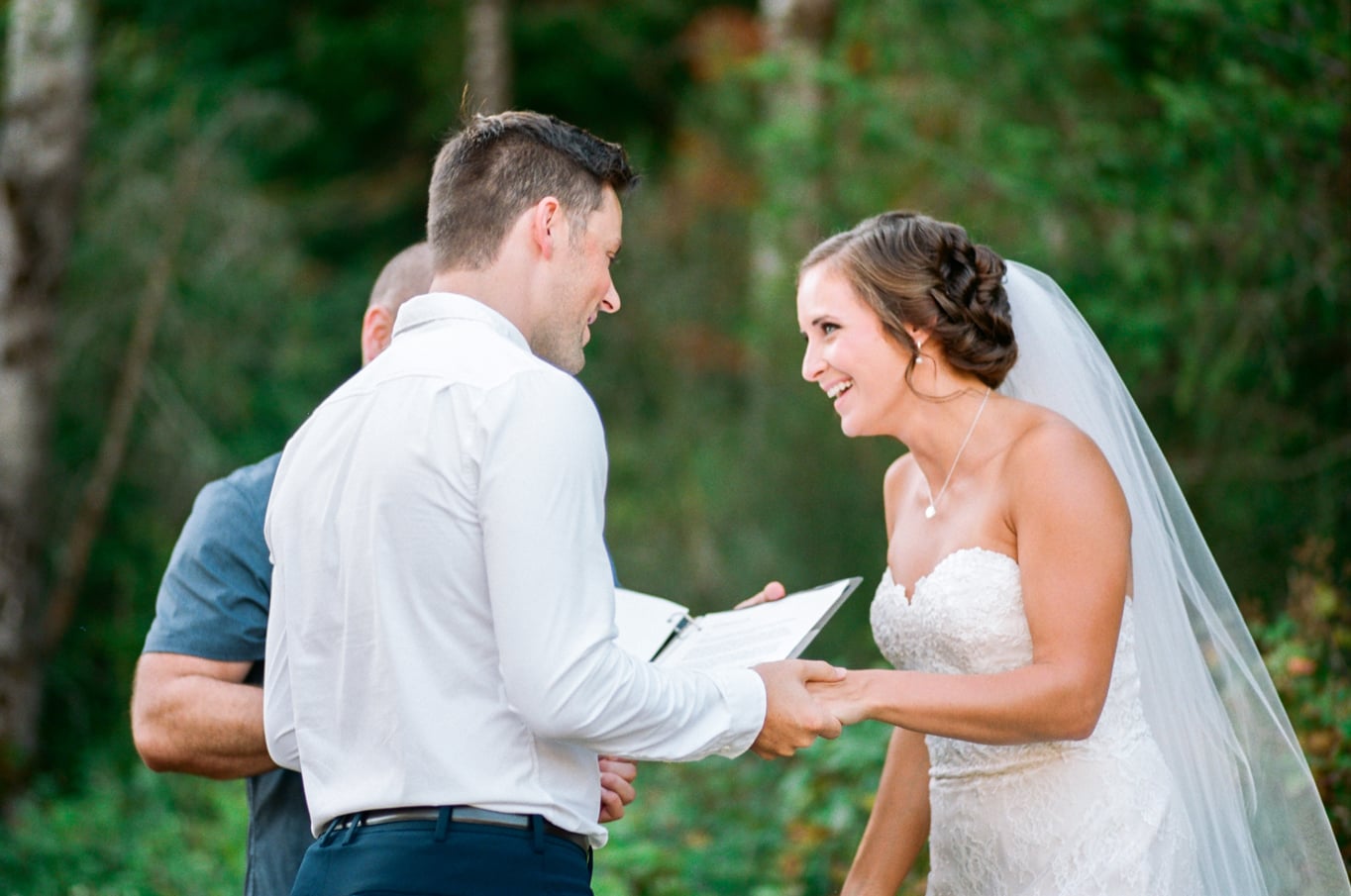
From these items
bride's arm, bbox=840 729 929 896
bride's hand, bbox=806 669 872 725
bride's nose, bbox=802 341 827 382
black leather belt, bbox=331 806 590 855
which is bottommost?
bride's arm, bbox=840 729 929 896

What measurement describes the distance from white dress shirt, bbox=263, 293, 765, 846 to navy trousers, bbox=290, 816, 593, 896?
0.16ft

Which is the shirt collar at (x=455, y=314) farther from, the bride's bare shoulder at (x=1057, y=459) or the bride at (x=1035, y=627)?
the bride's bare shoulder at (x=1057, y=459)

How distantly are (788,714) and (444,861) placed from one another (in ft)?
2.34

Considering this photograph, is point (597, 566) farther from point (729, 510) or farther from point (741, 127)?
point (741, 127)

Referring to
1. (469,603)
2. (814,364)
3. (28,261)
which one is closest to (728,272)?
(28,261)

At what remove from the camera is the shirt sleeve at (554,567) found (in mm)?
2020

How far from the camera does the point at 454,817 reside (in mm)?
2129

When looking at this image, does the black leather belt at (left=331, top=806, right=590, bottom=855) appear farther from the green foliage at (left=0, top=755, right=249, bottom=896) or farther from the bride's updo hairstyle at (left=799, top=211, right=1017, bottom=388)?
the green foliage at (left=0, top=755, right=249, bottom=896)

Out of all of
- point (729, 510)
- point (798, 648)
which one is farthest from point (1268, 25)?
point (729, 510)

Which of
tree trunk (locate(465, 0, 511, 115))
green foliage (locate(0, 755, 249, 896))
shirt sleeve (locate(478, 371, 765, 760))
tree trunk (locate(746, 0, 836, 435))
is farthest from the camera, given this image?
tree trunk (locate(465, 0, 511, 115))

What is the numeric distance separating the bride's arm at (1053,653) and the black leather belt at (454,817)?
708mm

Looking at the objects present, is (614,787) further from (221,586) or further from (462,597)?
(221,586)

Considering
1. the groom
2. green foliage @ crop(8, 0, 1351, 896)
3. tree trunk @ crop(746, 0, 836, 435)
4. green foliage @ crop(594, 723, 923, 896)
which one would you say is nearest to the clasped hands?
the groom

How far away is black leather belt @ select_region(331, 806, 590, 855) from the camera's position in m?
2.13
